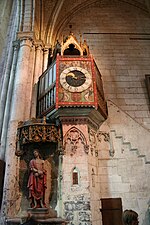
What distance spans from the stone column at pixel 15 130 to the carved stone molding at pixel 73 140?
4.68 feet

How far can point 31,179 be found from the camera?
209 inches

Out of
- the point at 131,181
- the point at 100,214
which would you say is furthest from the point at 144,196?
the point at 100,214

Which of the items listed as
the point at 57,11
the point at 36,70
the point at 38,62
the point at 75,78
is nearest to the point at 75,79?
the point at 75,78

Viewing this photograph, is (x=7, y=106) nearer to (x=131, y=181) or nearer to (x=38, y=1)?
(x=131, y=181)

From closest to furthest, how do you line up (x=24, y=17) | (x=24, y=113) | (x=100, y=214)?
1. (x=100, y=214)
2. (x=24, y=113)
3. (x=24, y=17)

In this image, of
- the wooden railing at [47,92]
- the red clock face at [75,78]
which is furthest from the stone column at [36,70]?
the red clock face at [75,78]

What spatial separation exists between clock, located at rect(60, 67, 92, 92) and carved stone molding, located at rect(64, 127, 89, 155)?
1231 millimetres

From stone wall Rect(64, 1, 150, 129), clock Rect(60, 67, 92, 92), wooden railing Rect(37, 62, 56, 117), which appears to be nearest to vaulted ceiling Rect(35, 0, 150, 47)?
stone wall Rect(64, 1, 150, 129)

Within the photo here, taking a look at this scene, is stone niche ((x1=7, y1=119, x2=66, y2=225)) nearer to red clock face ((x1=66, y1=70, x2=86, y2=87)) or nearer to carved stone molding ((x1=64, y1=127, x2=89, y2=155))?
carved stone molding ((x1=64, y1=127, x2=89, y2=155))

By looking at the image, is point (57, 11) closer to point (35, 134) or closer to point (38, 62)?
point (38, 62)

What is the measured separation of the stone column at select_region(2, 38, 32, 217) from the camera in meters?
5.26

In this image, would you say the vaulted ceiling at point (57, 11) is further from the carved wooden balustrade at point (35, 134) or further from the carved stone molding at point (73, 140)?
the carved stone molding at point (73, 140)

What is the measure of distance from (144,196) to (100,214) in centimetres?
152

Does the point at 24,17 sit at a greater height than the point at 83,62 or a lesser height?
greater
